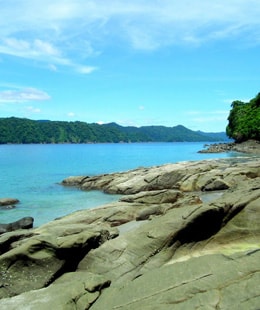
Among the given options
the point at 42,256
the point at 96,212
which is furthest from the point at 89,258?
the point at 96,212

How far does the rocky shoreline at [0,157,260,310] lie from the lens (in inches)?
351

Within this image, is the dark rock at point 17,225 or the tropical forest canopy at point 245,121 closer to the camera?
the dark rock at point 17,225

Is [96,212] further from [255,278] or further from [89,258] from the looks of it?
[255,278]

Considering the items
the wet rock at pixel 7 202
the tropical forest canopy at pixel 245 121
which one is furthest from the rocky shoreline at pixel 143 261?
the tropical forest canopy at pixel 245 121

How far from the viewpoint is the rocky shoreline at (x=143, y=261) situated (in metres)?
8.91

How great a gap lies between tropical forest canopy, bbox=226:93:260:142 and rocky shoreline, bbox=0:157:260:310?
92.6 m

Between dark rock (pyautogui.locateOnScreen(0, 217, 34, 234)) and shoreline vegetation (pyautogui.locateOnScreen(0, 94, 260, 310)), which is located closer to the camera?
shoreline vegetation (pyautogui.locateOnScreen(0, 94, 260, 310))

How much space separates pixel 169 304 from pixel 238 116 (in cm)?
12216

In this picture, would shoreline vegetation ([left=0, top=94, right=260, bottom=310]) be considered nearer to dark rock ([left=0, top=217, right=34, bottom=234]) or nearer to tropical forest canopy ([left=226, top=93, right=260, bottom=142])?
dark rock ([left=0, top=217, right=34, bottom=234])

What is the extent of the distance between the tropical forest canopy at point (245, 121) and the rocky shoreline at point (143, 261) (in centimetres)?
9263

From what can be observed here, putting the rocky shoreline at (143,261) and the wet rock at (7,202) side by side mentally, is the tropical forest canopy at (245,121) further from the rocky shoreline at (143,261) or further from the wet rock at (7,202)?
the rocky shoreline at (143,261)

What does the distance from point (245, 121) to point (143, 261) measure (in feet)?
351

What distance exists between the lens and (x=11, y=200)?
3728 cm

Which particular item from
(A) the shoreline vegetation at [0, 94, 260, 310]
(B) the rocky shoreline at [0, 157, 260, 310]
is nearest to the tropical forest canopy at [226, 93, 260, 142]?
(A) the shoreline vegetation at [0, 94, 260, 310]
